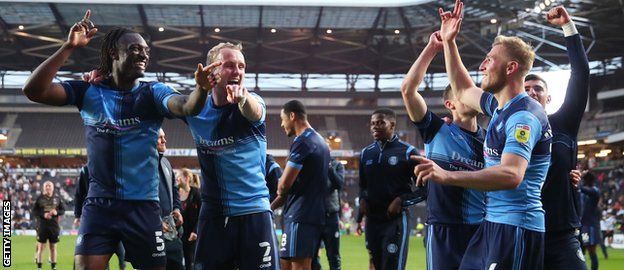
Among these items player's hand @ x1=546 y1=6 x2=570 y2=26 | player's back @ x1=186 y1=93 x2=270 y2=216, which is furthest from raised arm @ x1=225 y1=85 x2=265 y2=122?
player's hand @ x1=546 y1=6 x2=570 y2=26

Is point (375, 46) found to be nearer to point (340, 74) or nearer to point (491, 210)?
point (340, 74)

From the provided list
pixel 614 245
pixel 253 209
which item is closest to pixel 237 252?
pixel 253 209

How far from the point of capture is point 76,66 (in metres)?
46.7

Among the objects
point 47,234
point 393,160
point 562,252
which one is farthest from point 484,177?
point 47,234

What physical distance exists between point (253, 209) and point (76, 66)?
4483 centimetres

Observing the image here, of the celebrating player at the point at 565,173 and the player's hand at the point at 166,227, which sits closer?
the celebrating player at the point at 565,173

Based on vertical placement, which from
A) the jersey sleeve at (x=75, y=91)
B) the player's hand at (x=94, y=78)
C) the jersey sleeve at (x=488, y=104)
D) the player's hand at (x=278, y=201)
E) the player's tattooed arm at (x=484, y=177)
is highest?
the player's hand at (x=94, y=78)

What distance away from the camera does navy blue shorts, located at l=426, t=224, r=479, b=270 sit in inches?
214

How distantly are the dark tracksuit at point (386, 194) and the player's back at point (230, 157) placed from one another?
3184 mm

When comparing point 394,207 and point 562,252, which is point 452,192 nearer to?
point 562,252

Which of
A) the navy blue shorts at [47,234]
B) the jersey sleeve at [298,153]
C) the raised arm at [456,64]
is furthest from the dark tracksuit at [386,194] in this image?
the navy blue shorts at [47,234]

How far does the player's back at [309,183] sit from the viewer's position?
24.7ft

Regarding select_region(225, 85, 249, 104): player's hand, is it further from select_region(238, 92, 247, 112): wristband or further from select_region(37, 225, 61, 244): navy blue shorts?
select_region(37, 225, 61, 244): navy blue shorts

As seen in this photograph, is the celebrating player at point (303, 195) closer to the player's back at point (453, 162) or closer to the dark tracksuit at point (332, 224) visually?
the dark tracksuit at point (332, 224)
